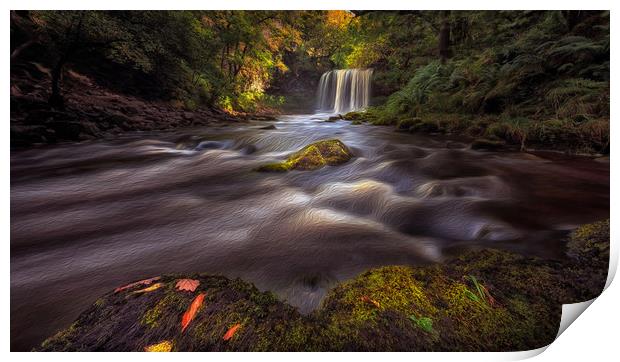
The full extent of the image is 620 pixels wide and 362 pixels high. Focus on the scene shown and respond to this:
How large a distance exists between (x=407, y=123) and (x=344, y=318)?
4.35 meters

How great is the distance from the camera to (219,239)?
155cm

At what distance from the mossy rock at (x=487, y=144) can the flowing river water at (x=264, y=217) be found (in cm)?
31

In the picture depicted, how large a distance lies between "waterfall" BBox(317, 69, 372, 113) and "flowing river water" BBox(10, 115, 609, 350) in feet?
9.74

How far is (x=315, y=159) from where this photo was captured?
2840 millimetres

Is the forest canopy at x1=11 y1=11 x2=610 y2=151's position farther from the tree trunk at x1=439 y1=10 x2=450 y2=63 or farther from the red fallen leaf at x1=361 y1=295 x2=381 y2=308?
the red fallen leaf at x1=361 y1=295 x2=381 y2=308

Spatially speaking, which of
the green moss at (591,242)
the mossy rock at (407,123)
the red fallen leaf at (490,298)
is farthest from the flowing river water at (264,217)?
the mossy rock at (407,123)

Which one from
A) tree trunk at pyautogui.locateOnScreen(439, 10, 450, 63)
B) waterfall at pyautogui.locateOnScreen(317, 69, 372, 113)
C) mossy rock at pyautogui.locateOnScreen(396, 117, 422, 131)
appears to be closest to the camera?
tree trunk at pyautogui.locateOnScreen(439, 10, 450, 63)

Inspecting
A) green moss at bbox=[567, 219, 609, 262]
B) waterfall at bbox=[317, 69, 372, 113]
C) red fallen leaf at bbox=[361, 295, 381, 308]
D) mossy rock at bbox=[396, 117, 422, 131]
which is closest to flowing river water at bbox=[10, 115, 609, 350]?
green moss at bbox=[567, 219, 609, 262]

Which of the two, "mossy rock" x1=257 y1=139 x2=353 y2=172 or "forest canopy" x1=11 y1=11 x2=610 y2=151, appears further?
"mossy rock" x1=257 y1=139 x2=353 y2=172

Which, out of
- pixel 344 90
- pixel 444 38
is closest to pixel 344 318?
pixel 444 38

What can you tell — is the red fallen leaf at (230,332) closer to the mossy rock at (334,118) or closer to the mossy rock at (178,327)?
the mossy rock at (178,327)

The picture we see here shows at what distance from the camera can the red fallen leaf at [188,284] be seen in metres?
0.99

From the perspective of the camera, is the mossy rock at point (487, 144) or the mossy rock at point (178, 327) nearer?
the mossy rock at point (178, 327)

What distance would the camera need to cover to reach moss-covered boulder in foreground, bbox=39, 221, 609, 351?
Result: 0.86 metres
